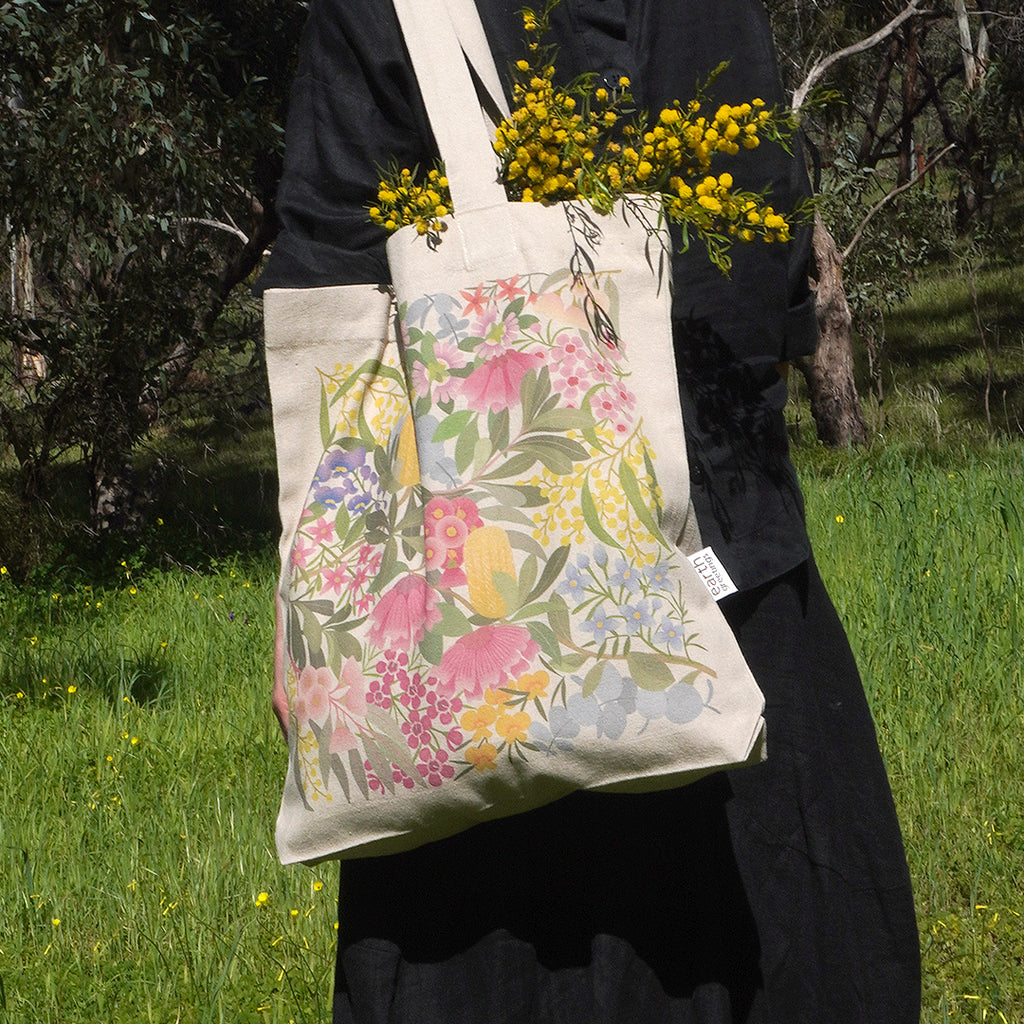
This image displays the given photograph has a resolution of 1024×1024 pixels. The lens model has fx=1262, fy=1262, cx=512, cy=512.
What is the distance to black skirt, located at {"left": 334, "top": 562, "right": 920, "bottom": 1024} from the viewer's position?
150 centimetres

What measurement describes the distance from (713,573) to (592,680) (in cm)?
26

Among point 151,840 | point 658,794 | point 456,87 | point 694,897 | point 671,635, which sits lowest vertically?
point 151,840

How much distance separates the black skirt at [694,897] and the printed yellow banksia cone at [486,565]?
0.37 metres

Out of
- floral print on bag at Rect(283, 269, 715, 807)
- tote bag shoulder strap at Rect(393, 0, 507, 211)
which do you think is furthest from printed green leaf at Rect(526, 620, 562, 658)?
tote bag shoulder strap at Rect(393, 0, 507, 211)

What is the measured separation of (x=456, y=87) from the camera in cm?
140

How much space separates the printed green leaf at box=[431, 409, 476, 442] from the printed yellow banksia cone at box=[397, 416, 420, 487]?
2.0 inches

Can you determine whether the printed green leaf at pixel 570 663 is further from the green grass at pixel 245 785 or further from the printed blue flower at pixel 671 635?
the green grass at pixel 245 785

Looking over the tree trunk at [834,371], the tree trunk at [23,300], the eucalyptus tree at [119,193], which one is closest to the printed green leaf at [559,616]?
the eucalyptus tree at [119,193]

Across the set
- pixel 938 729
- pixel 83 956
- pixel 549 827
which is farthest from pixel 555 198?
pixel 938 729

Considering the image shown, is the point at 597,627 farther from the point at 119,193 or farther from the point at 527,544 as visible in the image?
the point at 119,193

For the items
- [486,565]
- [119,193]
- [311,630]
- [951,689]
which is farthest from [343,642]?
[119,193]

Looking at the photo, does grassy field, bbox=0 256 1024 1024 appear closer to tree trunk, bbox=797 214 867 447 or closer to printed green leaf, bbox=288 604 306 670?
printed green leaf, bbox=288 604 306 670

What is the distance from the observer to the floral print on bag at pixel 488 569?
1.25 meters

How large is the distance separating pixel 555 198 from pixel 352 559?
1.50 feet
